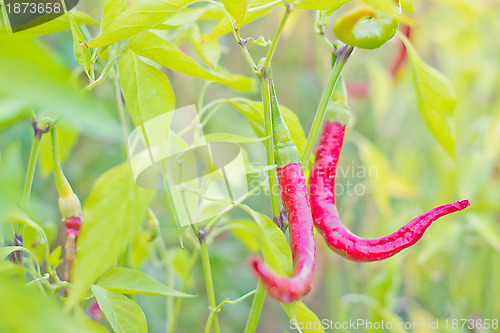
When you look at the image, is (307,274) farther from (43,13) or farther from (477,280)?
(477,280)

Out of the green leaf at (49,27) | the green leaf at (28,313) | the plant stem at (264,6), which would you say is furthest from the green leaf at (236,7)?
the green leaf at (28,313)

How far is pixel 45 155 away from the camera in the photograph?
579 mm

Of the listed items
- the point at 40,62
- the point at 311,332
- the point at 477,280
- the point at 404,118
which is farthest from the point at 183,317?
the point at 40,62

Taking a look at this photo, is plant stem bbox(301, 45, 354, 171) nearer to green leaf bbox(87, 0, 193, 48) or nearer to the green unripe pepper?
the green unripe pepper

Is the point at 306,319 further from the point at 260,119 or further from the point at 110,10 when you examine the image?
the point at 110,10

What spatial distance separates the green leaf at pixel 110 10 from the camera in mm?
381

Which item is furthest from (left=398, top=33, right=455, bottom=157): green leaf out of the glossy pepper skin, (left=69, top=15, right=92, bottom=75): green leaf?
(left=69, top=15, right=92, bottom=75): green leaf

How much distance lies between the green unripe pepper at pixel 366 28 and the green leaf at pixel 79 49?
0.64 feet

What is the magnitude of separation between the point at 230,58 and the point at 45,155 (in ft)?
4.39

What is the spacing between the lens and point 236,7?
0.35m

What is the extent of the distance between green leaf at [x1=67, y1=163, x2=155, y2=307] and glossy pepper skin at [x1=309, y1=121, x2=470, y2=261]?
0.59 ft

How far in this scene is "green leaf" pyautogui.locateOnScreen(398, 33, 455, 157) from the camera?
471mm

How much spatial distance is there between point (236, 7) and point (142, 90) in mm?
95

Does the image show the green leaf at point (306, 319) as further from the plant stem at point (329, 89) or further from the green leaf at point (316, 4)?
the green leaf at point (316, 4)
